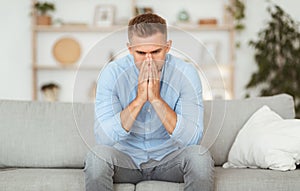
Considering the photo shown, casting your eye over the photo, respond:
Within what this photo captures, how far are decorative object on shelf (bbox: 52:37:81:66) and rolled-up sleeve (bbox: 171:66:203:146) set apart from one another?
328cm

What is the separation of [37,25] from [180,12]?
136cm

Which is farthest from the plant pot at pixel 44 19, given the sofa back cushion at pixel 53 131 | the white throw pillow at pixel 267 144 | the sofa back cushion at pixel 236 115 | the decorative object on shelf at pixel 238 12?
the white throw pillow at pixel 267 144

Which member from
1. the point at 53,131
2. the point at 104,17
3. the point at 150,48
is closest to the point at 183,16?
the point at 104,17

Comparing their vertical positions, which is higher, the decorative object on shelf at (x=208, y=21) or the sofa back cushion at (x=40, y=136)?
the decorative object on shelf at (x=208, y=21)

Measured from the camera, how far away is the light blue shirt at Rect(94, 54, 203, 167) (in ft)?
6.93

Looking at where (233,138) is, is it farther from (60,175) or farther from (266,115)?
(60,175)

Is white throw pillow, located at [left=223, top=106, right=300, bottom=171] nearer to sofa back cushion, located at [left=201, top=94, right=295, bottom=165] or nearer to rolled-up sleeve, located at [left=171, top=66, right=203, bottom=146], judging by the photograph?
sofa back cushion, located at [left=201, top=94, right=295, bottom=165]

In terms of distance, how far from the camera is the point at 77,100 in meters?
2.24

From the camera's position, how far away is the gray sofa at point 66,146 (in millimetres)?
2250

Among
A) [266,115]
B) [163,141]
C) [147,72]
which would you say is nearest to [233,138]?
[266,115]

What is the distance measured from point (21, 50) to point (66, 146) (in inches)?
112

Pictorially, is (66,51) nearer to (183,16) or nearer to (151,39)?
(183,16)

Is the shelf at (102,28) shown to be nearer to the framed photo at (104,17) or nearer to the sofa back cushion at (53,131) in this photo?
the framed photo at (104,17)

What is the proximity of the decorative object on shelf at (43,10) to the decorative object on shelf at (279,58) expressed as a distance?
190 centimetres
